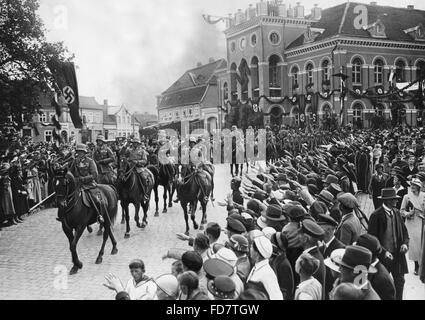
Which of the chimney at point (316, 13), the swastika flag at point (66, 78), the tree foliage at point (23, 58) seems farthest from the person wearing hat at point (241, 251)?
the chimney at point (316, 13)

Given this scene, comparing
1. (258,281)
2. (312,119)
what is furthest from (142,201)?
(312,119)

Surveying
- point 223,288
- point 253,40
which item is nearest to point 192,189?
point 223,288

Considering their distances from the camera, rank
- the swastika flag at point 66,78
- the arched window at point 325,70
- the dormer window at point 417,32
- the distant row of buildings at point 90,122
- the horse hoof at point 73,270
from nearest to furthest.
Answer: the horse hoof at point 73,270 → the swastika flag at point 66,78 → the distant row of buildings at point 90,122 → the dormer window at point 417,32 → the arched window at point 325,70

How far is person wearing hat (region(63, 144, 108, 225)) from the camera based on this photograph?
921 centimetres

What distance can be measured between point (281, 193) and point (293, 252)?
281 centimetres

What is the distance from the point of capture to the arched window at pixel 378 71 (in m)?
37.0

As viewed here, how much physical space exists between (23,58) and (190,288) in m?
9.68

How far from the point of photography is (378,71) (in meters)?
37.3

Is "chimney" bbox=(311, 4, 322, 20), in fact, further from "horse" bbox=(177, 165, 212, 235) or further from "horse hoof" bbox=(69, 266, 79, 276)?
"horse hoof" bbox=(69, 266, 79, 276)

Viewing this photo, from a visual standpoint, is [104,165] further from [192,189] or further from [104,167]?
[192,189]

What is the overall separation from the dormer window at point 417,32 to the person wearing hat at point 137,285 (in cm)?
3521

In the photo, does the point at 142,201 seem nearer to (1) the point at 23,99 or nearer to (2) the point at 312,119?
(1) the point at 23,99

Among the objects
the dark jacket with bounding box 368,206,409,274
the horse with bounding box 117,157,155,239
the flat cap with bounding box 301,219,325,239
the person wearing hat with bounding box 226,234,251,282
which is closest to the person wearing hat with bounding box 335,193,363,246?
the dark jacket with bounding box 368,206,409,274

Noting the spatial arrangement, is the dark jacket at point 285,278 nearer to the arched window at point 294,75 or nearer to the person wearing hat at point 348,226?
the person wearing hat at point 348,226
